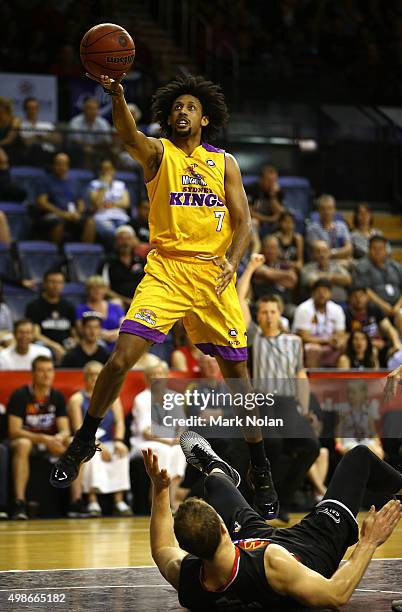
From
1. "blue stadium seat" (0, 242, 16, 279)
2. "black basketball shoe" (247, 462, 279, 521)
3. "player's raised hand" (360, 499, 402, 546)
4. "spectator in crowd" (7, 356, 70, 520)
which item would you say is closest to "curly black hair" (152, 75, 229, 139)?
"black basketball shoe" (247, 462, 279, 521)

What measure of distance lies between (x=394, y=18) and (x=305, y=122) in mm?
3070

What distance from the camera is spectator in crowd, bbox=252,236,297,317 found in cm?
1246

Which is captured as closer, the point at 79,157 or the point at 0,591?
the point at 0,591

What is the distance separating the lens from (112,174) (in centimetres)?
1360

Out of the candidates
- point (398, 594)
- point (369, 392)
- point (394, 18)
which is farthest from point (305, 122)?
point (398, 594)

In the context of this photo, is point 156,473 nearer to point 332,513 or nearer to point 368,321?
point 332,513

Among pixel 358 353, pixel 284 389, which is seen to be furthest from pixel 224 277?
pixel 358 353

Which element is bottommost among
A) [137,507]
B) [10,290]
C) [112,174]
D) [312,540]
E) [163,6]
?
[137,507]

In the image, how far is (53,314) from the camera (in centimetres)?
1168

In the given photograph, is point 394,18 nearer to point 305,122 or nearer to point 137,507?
point 305,122

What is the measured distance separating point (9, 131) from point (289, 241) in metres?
3.50

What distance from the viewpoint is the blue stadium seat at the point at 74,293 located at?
40.4 feet

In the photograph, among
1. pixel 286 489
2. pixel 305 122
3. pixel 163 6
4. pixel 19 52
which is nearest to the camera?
pixel 286 489

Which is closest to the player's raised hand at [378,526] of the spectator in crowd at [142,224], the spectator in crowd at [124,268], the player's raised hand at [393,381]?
the player's raised hand at [393,381]
